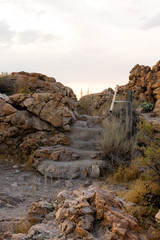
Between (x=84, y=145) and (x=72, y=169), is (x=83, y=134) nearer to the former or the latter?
(x=84, y=145)

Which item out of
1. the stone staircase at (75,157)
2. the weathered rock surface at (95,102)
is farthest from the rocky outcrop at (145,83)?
the stone staircase at (75,157)

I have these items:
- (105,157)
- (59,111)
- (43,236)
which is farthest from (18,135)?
(43,236)

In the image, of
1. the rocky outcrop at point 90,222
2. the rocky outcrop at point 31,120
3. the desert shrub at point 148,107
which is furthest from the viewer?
the desert shrub at point 148,107

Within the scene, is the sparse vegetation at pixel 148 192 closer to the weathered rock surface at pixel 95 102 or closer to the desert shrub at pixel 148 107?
the desert shrub at pixel 148 107

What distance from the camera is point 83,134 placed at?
8523 millimetres

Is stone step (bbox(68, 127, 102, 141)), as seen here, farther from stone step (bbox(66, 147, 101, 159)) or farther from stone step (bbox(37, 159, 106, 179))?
stone step (bbox(37, 159, 106, 179))

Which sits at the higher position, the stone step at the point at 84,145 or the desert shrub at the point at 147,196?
the stone step at the point at 84,145

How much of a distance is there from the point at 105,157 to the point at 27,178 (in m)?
2.19

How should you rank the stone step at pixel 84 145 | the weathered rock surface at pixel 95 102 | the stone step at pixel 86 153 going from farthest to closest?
the weathered rock surface at pixel 95 102
the stone step at pixel 84 145
the stone step at pixel 86 153

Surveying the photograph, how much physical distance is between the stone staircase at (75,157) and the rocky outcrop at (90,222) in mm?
2620

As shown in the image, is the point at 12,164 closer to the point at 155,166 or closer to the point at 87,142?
the point at 87,142

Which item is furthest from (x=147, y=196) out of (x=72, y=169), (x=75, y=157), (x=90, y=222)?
(x=75, y=157)

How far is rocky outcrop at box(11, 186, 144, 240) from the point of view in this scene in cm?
253

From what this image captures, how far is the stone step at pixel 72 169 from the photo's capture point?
6445 mm
